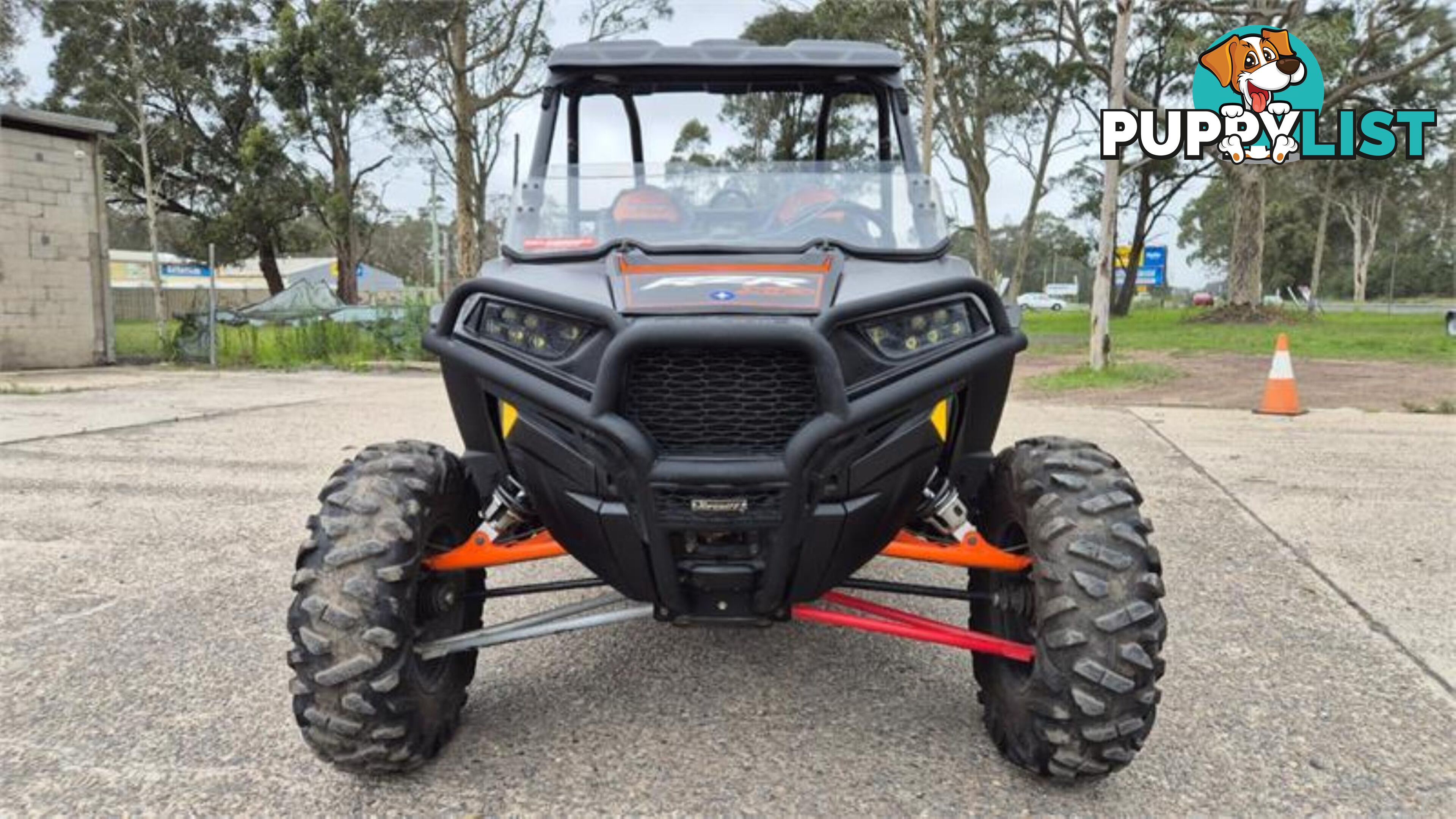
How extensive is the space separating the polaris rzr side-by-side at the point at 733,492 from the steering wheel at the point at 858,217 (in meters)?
0.05

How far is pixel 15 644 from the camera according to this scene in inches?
145

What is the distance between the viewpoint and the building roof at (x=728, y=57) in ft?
11.1

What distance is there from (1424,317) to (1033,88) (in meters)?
17.2

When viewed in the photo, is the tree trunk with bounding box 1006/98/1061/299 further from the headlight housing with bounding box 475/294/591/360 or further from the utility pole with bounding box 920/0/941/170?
the headlight housing with bounding box 475/294/591/360

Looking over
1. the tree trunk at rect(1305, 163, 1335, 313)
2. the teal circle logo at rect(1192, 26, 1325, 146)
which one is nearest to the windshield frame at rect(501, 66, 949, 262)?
the teal circle logo at rect(1192, 26, 1325, 146)

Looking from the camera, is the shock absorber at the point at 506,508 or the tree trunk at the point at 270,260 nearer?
the shock absorber at the point at 506,508

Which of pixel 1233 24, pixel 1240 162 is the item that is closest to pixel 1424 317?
pixel 1240 162

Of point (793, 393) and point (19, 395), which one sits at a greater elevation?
point (793, 393)

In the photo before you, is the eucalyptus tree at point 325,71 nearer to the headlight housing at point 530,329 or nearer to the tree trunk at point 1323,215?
the headlight housing at point 530,329

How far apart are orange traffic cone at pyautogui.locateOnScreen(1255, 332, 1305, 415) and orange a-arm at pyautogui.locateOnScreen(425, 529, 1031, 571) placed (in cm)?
928

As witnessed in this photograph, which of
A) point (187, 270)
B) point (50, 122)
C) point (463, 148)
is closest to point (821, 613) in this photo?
point (50, 122)

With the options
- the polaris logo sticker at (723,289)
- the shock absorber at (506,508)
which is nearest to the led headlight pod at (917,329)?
the polaris logo sticker at (723,289)

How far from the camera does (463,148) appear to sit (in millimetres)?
26688

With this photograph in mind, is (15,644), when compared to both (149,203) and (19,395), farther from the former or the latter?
(149,203)
